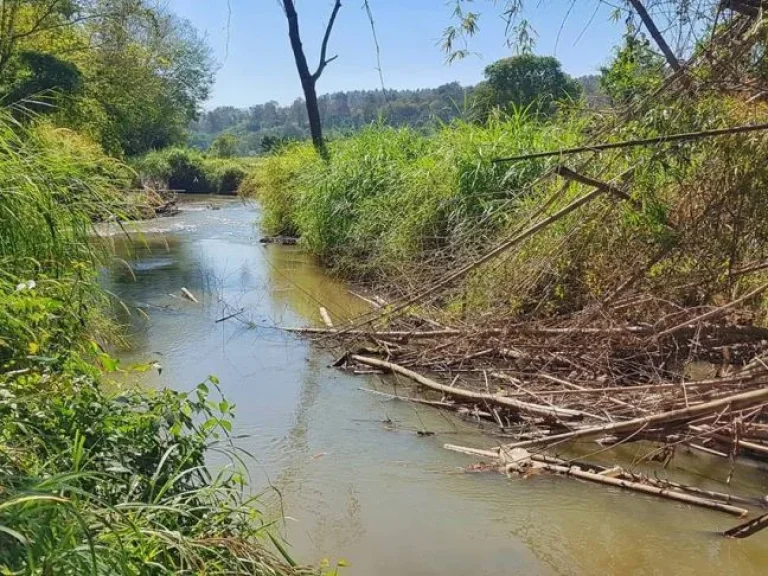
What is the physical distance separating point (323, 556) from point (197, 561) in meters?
1.12

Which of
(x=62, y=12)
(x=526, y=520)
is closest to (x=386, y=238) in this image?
(x=526, y=520)

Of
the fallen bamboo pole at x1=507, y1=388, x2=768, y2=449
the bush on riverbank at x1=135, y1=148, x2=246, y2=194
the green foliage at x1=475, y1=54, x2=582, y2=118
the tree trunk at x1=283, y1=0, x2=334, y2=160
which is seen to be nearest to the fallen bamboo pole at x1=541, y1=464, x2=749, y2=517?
A: the fallen bamboo pole at x1=507, y1=388, x2=768, y2=449

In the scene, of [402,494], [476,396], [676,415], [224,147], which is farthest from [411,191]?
[224,147]

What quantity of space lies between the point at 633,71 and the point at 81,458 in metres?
3.05

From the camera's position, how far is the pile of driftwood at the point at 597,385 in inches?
134

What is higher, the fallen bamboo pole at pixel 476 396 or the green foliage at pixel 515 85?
the green foliage at pixel 515 85

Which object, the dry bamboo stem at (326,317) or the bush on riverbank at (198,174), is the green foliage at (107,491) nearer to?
the dry bamboo stem at (326,317)

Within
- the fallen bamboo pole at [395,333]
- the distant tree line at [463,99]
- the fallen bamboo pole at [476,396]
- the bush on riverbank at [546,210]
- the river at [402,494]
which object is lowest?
the river at [402,494]

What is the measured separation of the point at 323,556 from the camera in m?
3.13

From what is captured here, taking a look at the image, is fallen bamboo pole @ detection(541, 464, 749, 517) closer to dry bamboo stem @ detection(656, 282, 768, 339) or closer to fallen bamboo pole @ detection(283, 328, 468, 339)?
dry bamboo stem @ detection(656, 282, 768, 339)

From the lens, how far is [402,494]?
145 inches

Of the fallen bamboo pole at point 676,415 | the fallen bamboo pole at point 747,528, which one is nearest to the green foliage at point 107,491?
the fallen bamboo pole at point 676,415

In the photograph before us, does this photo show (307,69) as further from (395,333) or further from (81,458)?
(81,458)

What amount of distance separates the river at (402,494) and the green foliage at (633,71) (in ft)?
6.46
